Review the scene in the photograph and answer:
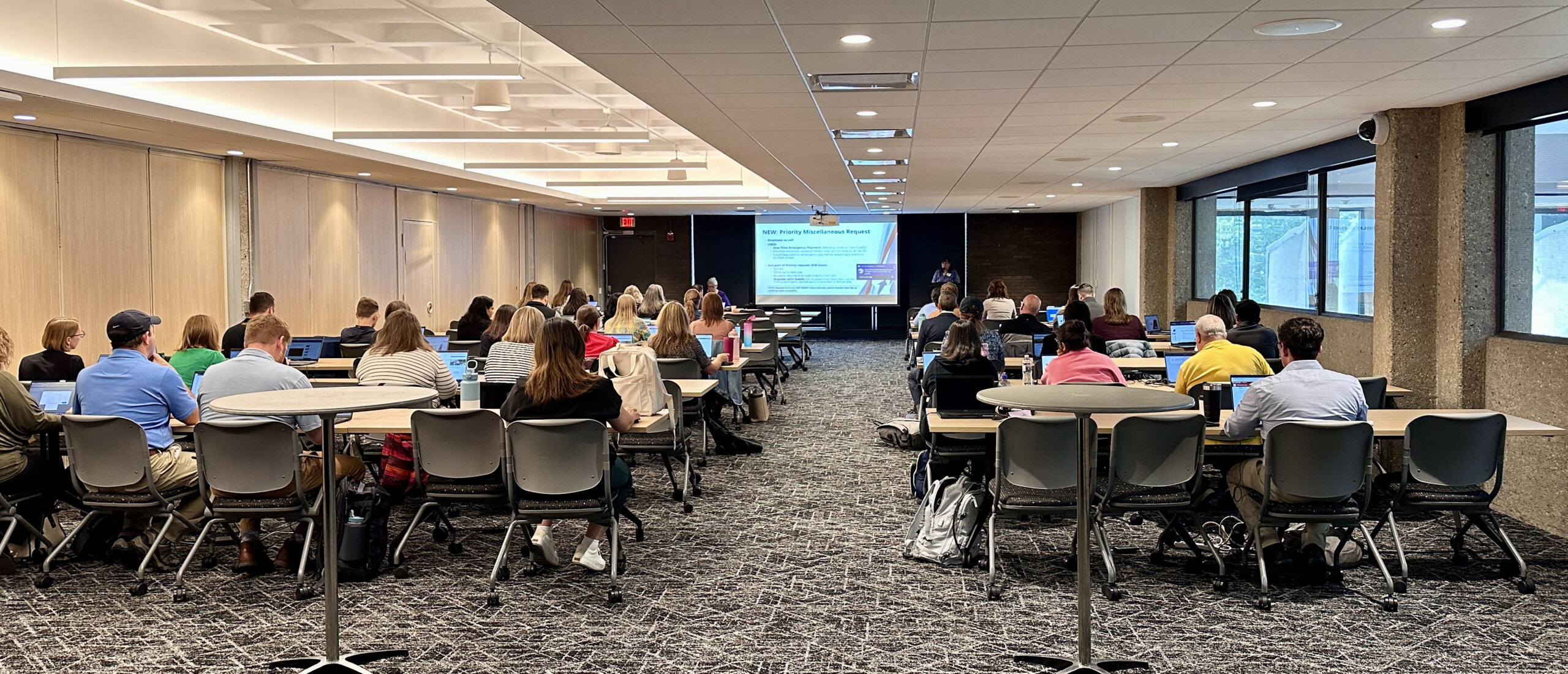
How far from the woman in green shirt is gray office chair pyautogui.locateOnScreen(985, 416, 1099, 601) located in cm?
476

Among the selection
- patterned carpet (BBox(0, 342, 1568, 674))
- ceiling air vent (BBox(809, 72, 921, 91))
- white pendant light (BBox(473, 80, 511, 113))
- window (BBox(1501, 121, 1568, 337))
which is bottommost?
patterned carpet (BBox(0, 342, 1568, 674))

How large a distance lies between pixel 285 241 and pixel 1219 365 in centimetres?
970

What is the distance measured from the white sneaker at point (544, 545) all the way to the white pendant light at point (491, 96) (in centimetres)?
496

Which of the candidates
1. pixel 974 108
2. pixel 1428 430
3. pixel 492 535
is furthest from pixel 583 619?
pixel 974 108

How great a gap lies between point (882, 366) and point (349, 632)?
12.6m

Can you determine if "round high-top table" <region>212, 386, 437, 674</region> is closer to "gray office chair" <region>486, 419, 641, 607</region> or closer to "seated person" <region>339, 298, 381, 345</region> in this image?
"gray office chair" <region>486, 419, 641, 607</region>

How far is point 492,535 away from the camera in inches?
233

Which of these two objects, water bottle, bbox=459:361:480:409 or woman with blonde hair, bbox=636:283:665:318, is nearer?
water bottle, bbox=459:361:480:409

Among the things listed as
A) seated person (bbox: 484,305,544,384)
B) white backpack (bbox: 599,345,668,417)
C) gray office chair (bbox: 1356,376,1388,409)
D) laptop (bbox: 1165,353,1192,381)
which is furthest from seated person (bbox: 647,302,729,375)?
gray office chair (bbox: 1356,376,1388,409)

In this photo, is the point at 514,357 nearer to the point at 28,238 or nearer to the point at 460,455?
the point at 460,455

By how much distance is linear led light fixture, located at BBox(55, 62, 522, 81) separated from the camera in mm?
6656

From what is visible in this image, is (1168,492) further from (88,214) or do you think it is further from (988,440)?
(88,214)

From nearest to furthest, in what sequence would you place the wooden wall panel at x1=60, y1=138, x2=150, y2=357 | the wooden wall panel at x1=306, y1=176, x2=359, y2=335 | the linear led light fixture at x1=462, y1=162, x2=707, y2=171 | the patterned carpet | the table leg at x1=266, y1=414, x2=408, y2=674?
the table leg at x1=266, y1=414, x2=408, y2=674, the patterned carpet, the wooden wall panel at x1=60, y1=138, x2=150, y2=357, the wooden wall panel at x1=306, y1=176, x2=359, y2=335, the linear led light fixture at x1=462, y1=162, x2=707, y2=171

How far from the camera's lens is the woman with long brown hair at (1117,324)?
9.81 meters
